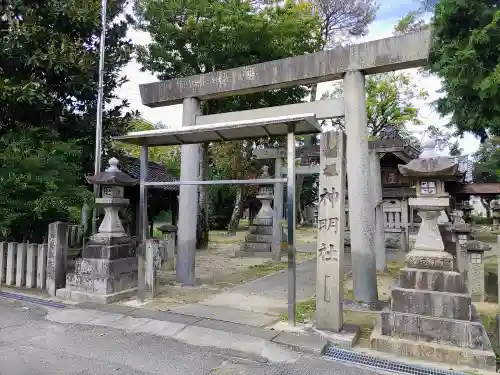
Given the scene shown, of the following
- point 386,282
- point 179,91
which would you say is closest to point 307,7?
point 179,91

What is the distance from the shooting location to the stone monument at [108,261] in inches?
275

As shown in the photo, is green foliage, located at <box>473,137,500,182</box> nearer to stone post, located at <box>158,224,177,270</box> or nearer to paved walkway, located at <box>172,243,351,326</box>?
paved walkway, located at <box>172,243,351,326</box>

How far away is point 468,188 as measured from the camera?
800 inches

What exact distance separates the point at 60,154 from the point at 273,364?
6.56 m

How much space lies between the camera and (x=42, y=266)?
761cm

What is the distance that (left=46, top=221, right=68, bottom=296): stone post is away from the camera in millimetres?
7346

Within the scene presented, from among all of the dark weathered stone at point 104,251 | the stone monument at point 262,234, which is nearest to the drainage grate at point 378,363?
the dark weathered stone at point 104,251

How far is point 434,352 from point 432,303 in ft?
1.88

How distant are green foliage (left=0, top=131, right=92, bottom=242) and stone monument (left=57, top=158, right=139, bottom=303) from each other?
952mm

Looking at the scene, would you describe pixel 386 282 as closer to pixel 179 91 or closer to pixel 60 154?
pixel 179 91

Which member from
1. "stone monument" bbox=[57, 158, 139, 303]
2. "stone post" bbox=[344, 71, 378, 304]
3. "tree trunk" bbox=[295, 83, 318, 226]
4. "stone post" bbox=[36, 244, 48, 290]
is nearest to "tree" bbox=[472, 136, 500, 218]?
"tree trunk" bbox=[295, 83, 318, 226]

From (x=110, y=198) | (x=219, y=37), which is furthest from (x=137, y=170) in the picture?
(x=110, y=198)

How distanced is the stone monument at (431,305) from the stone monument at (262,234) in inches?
410

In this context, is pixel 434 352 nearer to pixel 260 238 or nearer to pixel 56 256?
pixel 56 256
